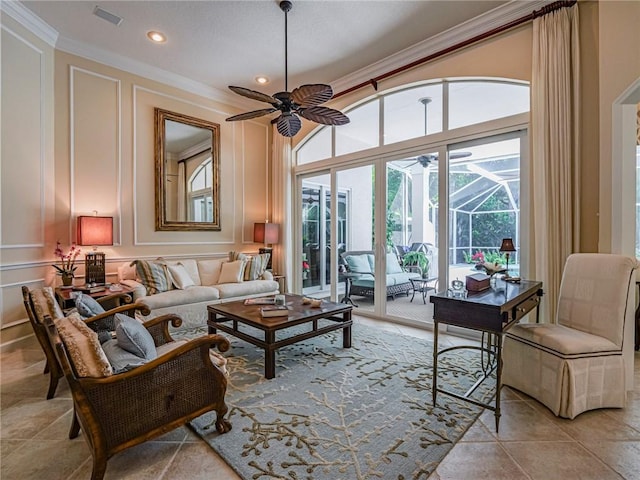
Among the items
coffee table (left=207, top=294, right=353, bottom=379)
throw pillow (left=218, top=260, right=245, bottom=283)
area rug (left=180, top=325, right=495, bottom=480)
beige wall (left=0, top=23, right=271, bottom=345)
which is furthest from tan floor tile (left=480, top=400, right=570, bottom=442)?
beige wall (left=0, top=23, right=271, bottom=345)

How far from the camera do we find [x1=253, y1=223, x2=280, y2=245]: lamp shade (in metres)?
5.96

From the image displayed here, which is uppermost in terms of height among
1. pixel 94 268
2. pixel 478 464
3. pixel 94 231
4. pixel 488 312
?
pixel 94 231

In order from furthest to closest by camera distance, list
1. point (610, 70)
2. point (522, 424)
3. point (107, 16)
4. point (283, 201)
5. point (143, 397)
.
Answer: point (283, 201) → point (107, 16) → point (610, 70) → point (522, 424) → point (143, 397)

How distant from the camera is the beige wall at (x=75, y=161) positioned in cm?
358

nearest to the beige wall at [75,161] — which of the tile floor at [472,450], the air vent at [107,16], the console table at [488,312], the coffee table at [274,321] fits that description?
the air vent at [107,16]

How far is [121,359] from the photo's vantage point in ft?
6.14

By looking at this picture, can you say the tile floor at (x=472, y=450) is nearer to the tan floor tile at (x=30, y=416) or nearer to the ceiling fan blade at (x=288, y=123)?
the tan floor tile at (x=30, y=416)

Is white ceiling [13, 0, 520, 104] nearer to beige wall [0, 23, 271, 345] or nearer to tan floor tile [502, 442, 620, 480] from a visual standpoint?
beige wall [0, 23, 271, 345]

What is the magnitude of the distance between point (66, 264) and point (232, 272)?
7.00 feet

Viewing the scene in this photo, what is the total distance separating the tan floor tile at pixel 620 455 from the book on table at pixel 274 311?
237cm

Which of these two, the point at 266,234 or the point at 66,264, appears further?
the point at 266,234

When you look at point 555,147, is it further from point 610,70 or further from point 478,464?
point 478,464

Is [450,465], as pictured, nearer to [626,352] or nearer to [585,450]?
[585,450]

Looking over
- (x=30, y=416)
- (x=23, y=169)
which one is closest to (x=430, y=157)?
(x=30, y=416)
